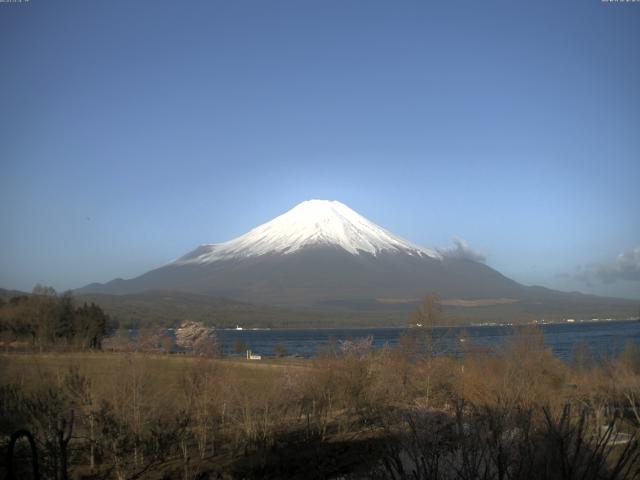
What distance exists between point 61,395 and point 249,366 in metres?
17.7

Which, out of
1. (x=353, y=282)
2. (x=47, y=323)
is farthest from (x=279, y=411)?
(x=353, y=282)

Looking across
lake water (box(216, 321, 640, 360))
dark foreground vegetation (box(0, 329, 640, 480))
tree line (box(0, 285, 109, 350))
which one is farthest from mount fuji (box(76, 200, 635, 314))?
dark foreground vegetation (box(0, 329, 640, 480))

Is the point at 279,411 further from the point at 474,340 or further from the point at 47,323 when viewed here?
the point at 47,323

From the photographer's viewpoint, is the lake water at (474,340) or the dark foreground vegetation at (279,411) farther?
the lake water at (474,340)

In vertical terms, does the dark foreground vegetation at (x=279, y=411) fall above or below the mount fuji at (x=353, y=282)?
below

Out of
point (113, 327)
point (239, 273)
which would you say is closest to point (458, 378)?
point (113, 327)

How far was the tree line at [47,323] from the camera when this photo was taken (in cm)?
3919

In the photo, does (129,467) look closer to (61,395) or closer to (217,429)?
(61,395)

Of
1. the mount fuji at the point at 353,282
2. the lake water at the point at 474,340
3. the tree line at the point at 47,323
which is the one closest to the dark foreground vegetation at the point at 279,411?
the lake water at the point at 474,340

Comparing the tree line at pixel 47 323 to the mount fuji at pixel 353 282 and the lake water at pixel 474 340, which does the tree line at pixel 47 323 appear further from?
the mount fuji at pixel 353 282

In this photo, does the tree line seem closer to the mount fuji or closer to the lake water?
the lake water

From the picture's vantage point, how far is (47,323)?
41.1 metres

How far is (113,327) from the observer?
60.3 m

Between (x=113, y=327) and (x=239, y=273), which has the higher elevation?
(x=239, y=273)
